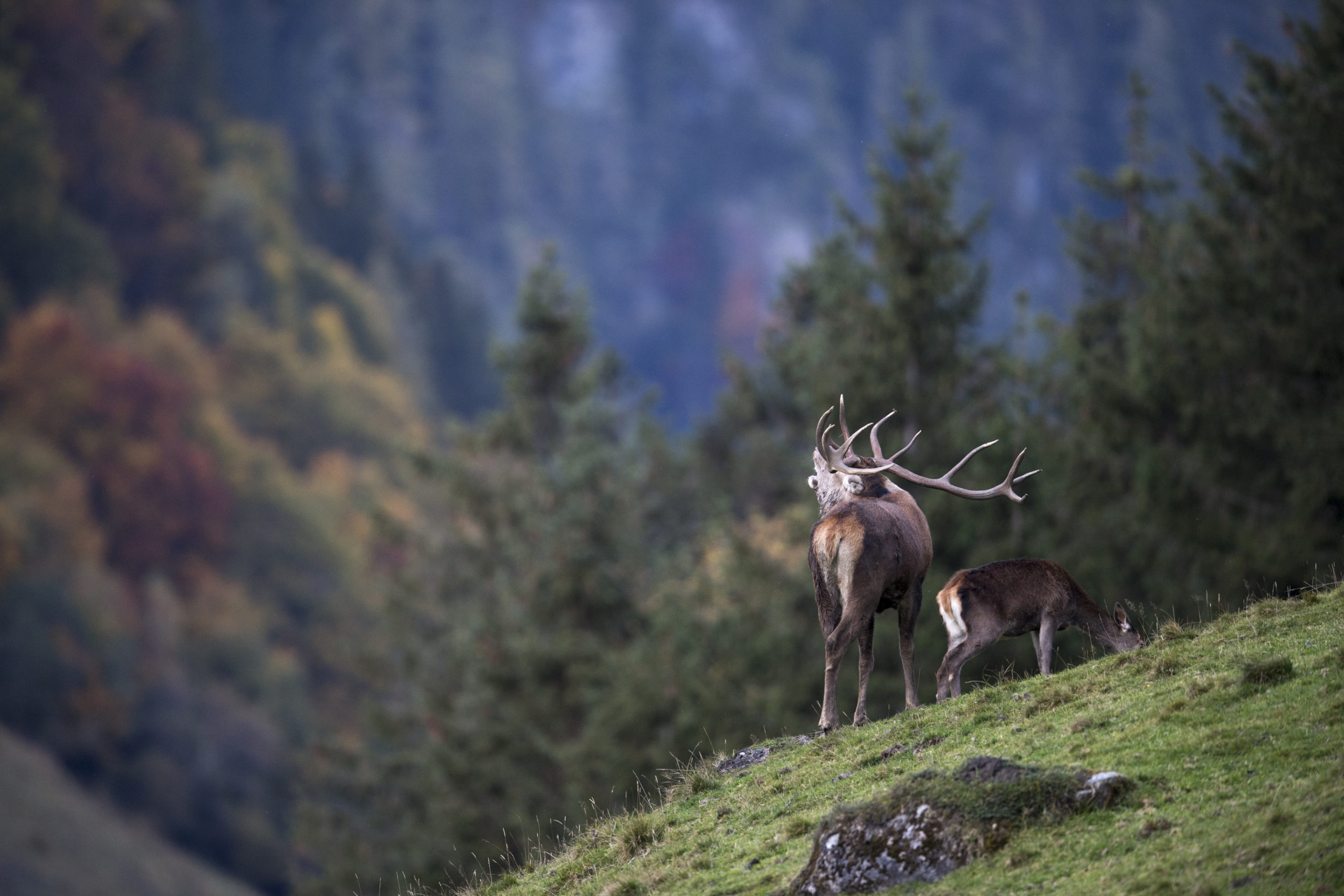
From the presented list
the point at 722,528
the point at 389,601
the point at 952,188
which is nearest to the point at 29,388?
the point at 389,601

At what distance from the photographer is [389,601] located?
172 feet

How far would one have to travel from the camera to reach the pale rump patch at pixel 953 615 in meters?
13.8

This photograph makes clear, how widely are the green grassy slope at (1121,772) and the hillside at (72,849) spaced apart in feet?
172

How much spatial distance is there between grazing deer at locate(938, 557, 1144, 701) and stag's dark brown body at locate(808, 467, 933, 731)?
0.39 meters

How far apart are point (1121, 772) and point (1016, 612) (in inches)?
169

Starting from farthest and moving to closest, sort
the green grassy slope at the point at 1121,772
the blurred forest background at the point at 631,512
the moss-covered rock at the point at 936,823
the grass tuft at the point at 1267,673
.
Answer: the blurred forest background at the point at 631,512, the grass tuft at the point at 1267,673, the moss-covered rock at the point at 936,823, the green grassy slope at the point at 1121,772

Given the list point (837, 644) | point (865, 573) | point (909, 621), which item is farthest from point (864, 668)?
point (865, 573)

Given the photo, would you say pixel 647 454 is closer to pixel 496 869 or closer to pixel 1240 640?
pixel 496 869

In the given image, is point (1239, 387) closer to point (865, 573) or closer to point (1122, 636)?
point (1122, 636)

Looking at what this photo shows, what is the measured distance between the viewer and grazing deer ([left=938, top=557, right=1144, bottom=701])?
13.8 meters

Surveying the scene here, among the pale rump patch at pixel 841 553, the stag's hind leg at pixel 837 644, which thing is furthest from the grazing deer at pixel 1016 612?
the pale rump patch at pixel 841 553

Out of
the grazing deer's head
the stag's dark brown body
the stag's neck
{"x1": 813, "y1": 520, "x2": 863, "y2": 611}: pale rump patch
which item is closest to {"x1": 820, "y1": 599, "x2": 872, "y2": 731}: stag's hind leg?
the stag's dark brown body

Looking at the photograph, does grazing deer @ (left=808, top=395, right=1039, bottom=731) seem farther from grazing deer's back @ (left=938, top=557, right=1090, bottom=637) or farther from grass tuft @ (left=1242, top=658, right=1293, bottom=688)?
grass tuft @ (left=1242, top=658, right=1293, bottom=688)

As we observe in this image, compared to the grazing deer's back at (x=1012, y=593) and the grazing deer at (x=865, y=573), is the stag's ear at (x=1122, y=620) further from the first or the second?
the grazing deer at (x=865, y=573)
